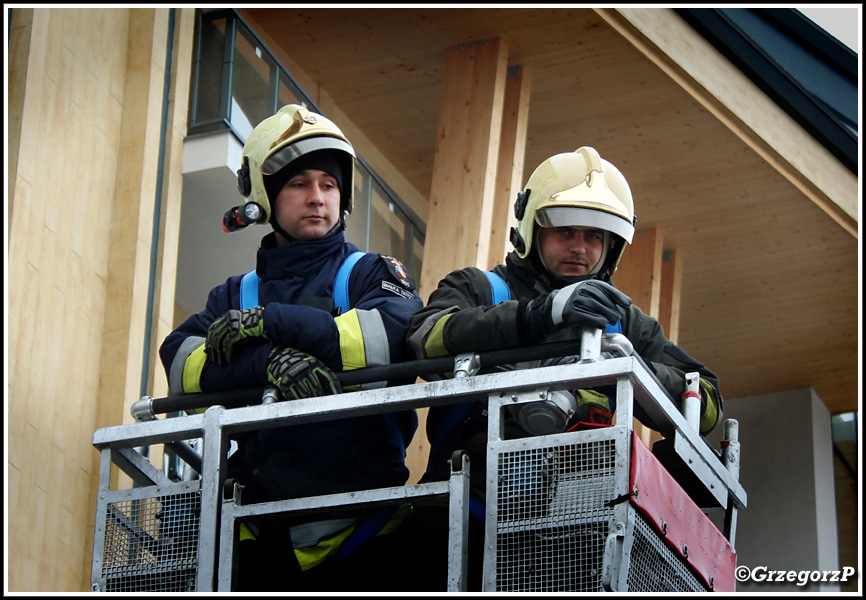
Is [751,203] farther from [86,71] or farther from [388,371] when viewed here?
[388,371]

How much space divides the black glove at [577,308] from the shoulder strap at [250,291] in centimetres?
133

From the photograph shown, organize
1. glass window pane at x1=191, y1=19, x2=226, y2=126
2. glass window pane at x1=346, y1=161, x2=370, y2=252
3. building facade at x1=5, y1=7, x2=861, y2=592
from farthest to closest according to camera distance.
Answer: glass window pane at x1=346, y1=161, x2=370, y2=252 → glass window pane at x1=191, y1=19, x2=226, y2=126 → building facade at x1=5, y1=7, x2=861, y2=592

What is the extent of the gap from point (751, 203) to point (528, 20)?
12.3 feet

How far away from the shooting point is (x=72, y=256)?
1014 cm

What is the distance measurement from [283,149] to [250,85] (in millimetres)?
4614

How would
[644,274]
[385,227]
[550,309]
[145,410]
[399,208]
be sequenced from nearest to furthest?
[550,309], [145,410], [385,227], [399,208], [644,274]

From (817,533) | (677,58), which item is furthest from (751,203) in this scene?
(817,533)

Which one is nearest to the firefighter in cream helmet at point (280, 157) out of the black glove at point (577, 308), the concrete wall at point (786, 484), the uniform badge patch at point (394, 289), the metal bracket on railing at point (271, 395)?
the uniform badge patch at point (394, 289)

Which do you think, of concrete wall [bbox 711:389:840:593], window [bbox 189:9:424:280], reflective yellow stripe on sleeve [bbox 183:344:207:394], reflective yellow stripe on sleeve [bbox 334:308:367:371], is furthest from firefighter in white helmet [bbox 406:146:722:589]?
concrete wall [bbox 711:389:840:593]

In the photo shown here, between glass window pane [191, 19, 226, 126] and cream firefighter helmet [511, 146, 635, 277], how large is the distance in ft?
15.4

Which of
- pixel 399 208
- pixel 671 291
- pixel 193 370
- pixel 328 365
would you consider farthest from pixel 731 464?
pixel 671 291

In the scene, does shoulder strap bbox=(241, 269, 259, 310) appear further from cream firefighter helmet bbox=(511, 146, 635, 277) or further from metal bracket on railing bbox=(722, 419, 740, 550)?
metal bracket on railing bbox=(722, 419, 740, 550)

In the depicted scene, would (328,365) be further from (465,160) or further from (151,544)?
(465,160)

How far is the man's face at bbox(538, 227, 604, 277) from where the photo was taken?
705 centimetres
